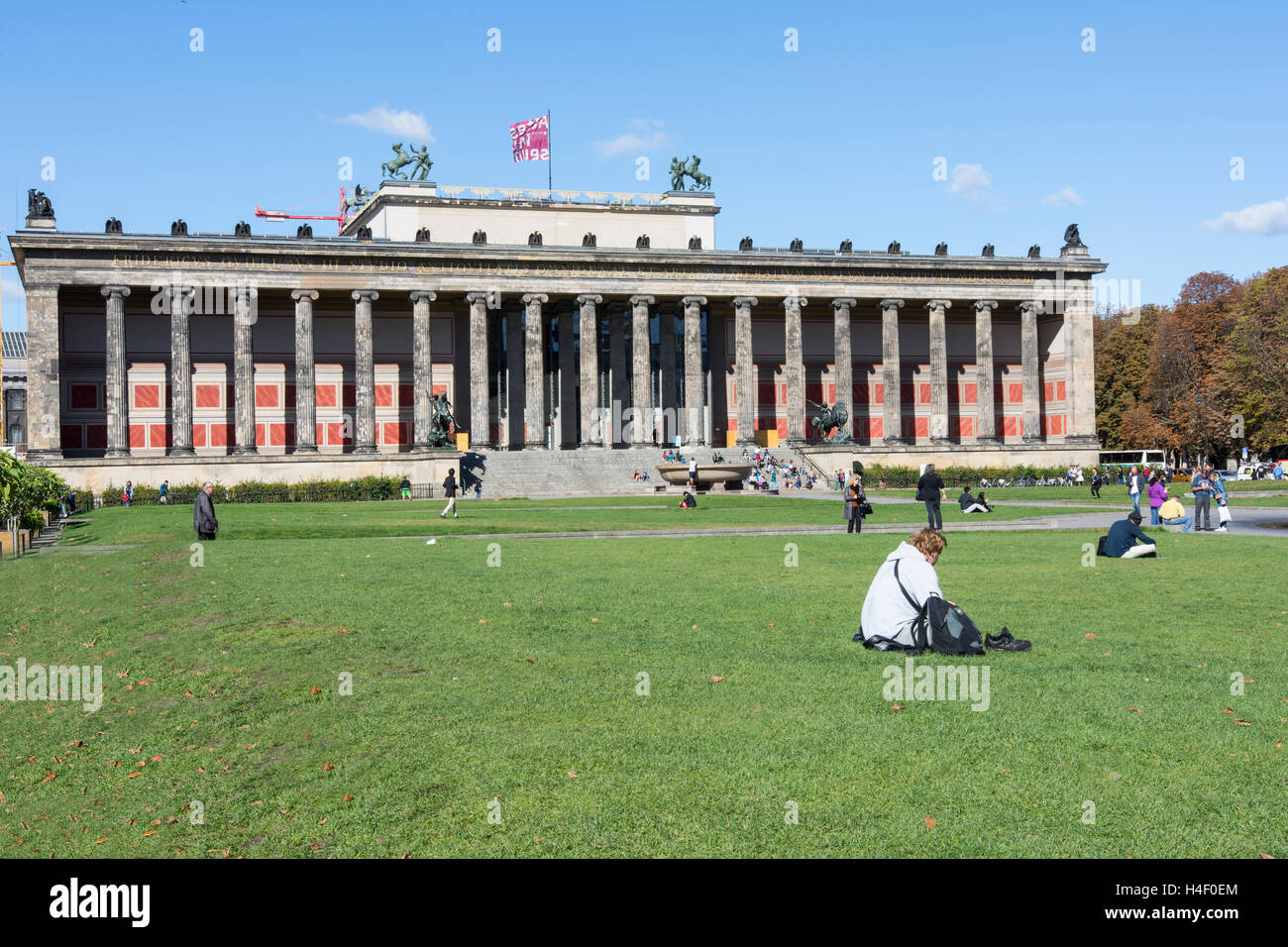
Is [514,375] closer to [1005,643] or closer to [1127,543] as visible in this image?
[1127,543]

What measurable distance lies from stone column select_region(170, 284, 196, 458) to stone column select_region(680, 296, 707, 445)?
3397cm

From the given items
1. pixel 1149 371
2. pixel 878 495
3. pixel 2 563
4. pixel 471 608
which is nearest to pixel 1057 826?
pixel 471 608

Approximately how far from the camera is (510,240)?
3332 inches

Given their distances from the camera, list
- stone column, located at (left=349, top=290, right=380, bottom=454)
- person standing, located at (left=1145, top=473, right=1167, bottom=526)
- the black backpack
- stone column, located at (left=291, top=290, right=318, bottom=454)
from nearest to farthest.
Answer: the black backpack, person standing, located at (left=1145, top=473, right=1167, bottom=526), stone column, located at (left=291, top=290, right=318, bottom=454), stone column, located at (left=349, top=290, right=380, bottom=454)

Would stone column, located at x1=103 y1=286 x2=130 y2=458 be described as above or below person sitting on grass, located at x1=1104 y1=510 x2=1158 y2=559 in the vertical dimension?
above

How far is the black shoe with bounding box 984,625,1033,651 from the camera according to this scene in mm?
13255

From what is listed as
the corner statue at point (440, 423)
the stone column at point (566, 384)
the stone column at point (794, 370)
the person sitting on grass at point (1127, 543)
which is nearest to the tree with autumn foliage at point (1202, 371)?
the stone column at point (794, 370)

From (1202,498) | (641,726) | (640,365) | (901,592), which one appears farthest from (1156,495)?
(640,365)

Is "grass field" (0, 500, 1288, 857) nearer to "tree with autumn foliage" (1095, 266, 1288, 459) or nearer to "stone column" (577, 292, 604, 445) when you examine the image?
"stone column" (577, 292, 604, 445)

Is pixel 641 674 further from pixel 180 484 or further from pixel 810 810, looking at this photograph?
pixel 180 484

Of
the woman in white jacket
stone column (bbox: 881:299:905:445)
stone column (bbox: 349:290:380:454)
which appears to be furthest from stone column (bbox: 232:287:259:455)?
the woman in white jacket

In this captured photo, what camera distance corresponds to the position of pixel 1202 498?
109 feet

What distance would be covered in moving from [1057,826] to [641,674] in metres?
5.29

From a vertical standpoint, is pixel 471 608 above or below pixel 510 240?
below
